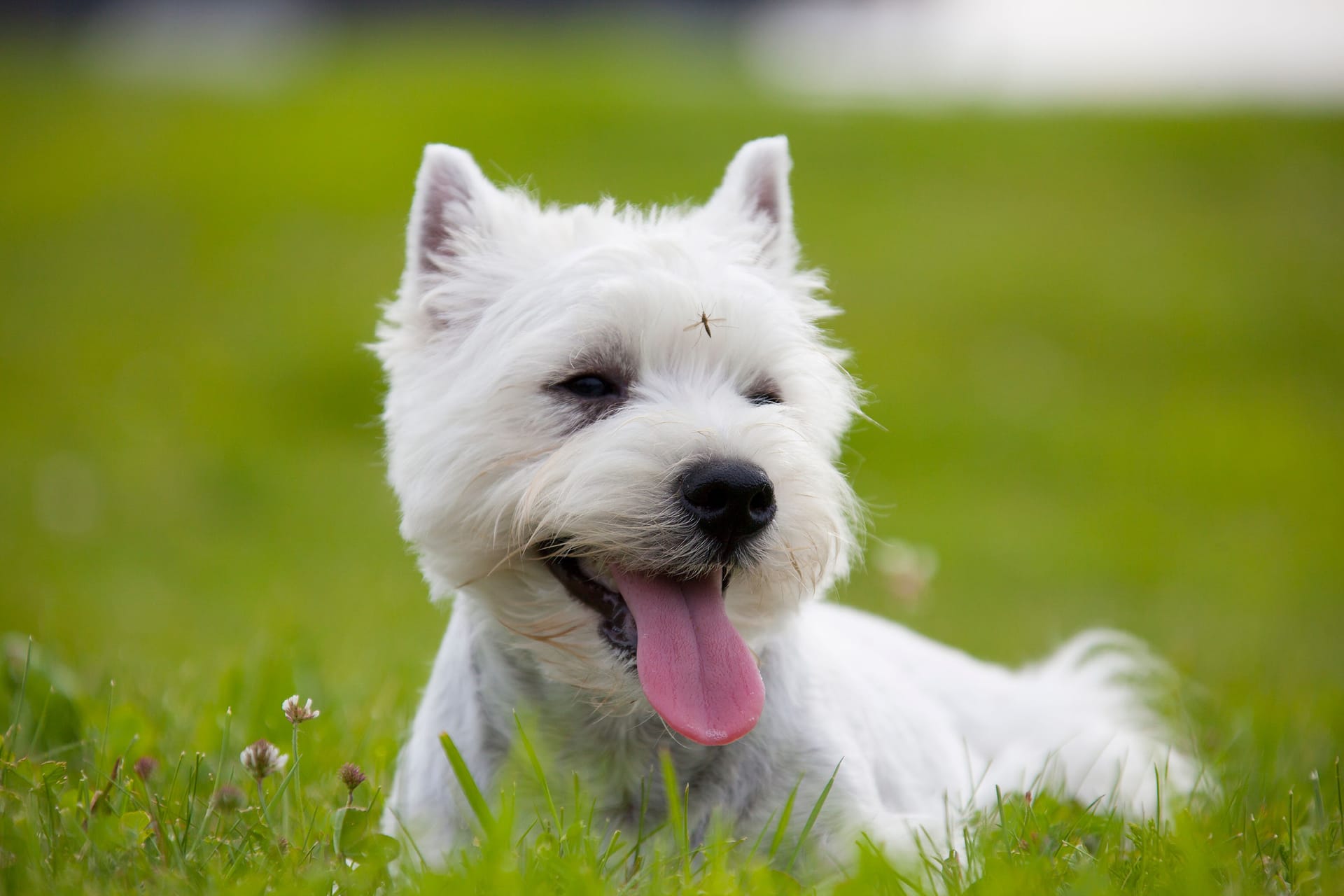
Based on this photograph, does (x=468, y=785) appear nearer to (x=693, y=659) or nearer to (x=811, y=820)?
(x=693, y=659)

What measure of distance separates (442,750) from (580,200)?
17.8m

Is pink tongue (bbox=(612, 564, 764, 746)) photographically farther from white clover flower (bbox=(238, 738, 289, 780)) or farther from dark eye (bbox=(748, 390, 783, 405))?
white clover flower (bbox=(238, 738, 289, 780))

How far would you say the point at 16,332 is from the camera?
18500 mm

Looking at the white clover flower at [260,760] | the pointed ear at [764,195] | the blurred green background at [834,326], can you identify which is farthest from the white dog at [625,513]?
the blurred green background at [834,326]

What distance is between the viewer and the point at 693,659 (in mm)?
3484

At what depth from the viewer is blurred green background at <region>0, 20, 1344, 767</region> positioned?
9.80 metres

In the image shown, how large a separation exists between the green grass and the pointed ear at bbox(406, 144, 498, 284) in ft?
3.57

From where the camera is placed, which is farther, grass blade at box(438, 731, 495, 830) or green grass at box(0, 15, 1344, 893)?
green grass at box(0, 15, 1344, 893)

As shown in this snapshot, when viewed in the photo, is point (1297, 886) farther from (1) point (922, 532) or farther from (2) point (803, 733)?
(1) point (922, 532)

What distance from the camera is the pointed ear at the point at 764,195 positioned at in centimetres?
448

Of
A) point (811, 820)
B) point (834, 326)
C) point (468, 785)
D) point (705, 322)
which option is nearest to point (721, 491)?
point (705, 322)

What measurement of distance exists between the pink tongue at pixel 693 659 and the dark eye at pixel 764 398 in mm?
628

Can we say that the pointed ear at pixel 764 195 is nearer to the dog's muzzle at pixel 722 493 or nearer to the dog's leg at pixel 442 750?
the dog's muzzle at pixel 722 493

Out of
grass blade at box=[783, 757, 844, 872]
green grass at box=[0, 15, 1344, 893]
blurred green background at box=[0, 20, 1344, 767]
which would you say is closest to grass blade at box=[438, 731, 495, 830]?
green grass at box=[0, 15, 1344, 893]
